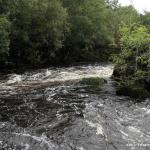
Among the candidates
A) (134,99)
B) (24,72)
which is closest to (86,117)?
(134,99)

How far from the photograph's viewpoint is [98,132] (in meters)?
14.8

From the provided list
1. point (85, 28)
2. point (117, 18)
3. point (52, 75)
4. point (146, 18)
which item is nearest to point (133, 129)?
point (52, 75)

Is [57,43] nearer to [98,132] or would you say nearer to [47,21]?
[47,21]

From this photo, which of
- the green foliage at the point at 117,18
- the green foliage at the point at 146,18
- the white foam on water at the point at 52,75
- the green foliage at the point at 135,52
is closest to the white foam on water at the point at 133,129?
the green foliage at the point at 135,52

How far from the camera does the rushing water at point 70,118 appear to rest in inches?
534

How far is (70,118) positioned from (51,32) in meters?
23.4

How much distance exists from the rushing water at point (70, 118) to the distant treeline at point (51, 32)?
331 inches

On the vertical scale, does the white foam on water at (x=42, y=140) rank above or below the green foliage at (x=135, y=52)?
below

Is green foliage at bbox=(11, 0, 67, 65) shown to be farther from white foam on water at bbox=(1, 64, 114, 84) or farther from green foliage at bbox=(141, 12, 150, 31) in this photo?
green foliage at bbox=(141, 12, 150, 31)

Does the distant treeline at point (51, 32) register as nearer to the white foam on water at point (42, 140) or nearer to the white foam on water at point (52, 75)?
the white foam on water at point (52, 75)

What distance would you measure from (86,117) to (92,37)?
32.3m

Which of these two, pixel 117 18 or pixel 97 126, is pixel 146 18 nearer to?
pixel 117 18

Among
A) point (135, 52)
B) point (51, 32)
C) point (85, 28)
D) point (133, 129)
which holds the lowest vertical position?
point (133, 129)

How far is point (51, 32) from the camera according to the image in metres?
38.8
